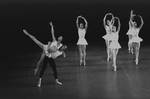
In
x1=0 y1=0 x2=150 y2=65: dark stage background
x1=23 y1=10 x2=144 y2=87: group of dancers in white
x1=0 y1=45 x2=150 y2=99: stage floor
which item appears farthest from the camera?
x1=0 y1=0 x2=150 y2=65: dark stage background

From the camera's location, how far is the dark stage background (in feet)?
65.9

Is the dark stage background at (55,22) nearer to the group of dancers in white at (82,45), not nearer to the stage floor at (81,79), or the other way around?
the stage floor at (81,79)

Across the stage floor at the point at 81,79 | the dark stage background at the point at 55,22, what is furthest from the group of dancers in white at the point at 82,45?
the dark stage background at the point at 55,22

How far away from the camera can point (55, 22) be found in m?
26.6

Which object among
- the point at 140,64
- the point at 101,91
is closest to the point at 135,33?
the point at 140,64

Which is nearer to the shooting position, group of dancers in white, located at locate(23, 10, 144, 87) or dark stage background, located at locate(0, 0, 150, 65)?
group of dancers in white, located at locate(23, 10, 144, 87)

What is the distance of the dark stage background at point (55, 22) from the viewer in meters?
20.1

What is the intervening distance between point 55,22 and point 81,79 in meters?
14.1

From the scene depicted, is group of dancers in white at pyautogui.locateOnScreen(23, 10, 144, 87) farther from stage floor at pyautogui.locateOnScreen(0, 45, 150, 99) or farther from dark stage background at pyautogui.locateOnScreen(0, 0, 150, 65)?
dark stage background at pyautogui.locateOnScreen(0, 0, 150, 65)

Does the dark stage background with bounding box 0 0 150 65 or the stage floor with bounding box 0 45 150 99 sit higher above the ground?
the dark stage background with bounding box 0 0 150 65

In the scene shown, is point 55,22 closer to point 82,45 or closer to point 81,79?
point 82,45

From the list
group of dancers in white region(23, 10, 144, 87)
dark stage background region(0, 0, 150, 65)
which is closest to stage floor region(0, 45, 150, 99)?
group of dancers in white region(23, 10, 144, 87)

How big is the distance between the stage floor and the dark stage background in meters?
2.40

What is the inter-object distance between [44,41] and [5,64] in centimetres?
569
